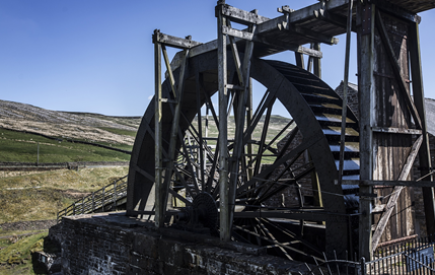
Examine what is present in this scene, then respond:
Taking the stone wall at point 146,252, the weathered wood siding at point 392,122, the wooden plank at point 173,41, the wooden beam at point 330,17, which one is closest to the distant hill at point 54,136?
the stone wall at point 146,252

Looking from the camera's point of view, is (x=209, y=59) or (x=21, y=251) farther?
(x=21, y=251)

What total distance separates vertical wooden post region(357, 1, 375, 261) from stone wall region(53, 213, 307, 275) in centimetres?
95

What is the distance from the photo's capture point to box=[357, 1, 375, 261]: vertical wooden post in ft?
16.8

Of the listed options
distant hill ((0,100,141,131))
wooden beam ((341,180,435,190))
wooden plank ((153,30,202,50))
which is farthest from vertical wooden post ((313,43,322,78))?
distant hill ((0,100,141,131))

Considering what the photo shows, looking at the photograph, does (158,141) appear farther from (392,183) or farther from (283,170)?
(392,183)

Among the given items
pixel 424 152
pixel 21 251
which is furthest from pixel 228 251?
pixel 21 251

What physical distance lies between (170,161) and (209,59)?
94.9 inches

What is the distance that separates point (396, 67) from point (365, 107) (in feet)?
3.83

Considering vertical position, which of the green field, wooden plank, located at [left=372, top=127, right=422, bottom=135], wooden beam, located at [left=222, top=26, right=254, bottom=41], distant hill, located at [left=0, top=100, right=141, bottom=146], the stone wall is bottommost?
the stone wall

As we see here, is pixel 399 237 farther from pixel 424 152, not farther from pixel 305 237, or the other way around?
pixel 305 237

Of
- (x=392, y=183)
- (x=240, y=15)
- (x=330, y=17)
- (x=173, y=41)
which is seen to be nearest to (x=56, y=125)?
(x=173, y=41)

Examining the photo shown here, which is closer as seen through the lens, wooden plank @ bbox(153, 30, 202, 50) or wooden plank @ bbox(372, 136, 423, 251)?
wooden plank @ bbox(372, 136, 423, 251)

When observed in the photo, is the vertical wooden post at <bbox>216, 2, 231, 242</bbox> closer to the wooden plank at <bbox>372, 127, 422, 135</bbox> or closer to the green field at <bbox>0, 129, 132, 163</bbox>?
the wooden plank at <bbox>372, 127, 422, 135</bbox>

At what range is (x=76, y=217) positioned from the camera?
9.94m
